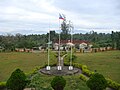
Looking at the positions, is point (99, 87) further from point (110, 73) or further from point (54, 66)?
point (54, 66)

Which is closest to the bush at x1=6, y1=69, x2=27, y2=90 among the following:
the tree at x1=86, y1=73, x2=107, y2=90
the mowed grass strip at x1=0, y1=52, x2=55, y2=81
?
the tree at x1=86, y1=73, x2=107, y2=90

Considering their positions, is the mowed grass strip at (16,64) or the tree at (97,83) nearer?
the tree at (97,83)

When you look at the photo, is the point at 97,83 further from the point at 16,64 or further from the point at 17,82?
the point at 16,64

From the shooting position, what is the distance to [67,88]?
1484cm

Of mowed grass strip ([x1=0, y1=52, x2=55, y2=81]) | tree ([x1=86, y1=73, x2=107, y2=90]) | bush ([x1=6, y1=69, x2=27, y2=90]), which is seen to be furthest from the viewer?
mowed grass strip ([x1=0, y1=52, x2=55, y2=81])

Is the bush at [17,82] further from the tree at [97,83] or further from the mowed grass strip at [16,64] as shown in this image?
the mowed grass strip at [16,64]

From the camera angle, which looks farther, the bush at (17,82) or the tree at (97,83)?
the bush at (17,82)

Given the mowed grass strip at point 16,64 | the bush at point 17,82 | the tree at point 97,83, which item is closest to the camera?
the tree at point 97,83

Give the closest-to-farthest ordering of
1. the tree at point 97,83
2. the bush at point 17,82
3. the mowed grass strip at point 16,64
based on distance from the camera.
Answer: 1. the tree at point 97,83
2. the bush at point 17,82
3. the mowed grass strip at point 16,64

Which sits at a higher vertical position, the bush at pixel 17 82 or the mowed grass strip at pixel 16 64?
the bush at pixel 17 82

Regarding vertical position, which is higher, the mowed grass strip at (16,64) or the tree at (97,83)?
the tree at (97,83)

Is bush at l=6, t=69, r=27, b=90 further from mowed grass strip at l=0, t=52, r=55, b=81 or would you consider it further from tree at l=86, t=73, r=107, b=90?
mowed grass strip at l=0, t=52, r=55, b=81

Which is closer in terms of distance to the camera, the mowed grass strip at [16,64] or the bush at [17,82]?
the bush at [17,82]

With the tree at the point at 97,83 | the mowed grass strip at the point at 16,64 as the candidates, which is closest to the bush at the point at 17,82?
the tree at the point at 97,83
